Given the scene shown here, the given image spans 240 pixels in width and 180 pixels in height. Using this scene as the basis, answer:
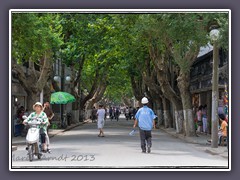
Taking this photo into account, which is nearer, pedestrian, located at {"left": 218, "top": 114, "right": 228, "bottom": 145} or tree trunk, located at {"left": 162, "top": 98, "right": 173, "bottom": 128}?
pedestrian, located at {"left": 218, "top": 114, "right": 228, "bottom": 145}

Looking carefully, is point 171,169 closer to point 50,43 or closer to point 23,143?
point 23,143

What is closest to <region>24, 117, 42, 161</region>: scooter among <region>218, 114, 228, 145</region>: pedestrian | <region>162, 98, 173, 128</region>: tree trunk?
<region>218, 114, 228, 145</region>: pedestrian

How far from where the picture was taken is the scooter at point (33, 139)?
1387cm

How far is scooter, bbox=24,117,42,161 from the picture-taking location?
1387 cm

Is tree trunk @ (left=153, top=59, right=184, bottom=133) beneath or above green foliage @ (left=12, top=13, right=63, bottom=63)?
beneath

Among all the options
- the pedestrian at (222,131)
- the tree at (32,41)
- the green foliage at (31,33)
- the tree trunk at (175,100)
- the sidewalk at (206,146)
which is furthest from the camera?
the tree trunk at (175,100)

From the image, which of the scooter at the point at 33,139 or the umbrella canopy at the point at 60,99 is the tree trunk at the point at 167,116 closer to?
the umbrella canopy at the point at 60,99

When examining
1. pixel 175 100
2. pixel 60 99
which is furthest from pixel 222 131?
pixel 60 99

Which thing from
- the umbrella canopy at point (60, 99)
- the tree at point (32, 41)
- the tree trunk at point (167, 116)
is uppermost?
the tree at point (32, 41)

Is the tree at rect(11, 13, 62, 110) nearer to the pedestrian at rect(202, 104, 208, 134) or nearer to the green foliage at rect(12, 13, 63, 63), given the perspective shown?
the green foliage at rect(12, 13, 63, 63)

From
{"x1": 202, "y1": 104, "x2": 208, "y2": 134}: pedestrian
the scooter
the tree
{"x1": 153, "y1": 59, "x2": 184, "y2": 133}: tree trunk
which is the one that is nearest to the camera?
the scooter

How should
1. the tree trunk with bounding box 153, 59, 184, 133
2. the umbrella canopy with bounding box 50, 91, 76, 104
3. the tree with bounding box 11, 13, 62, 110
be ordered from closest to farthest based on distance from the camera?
the tree with bounding box 11, 13, 62, 110
the tree trunk with bounding box 153, 59, 184, 133
the umbrella canopy with bounding box 50, 91, 76, 104

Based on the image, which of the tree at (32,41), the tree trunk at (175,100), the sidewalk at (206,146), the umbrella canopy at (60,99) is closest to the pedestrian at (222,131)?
the sidewalk at (206,146)
